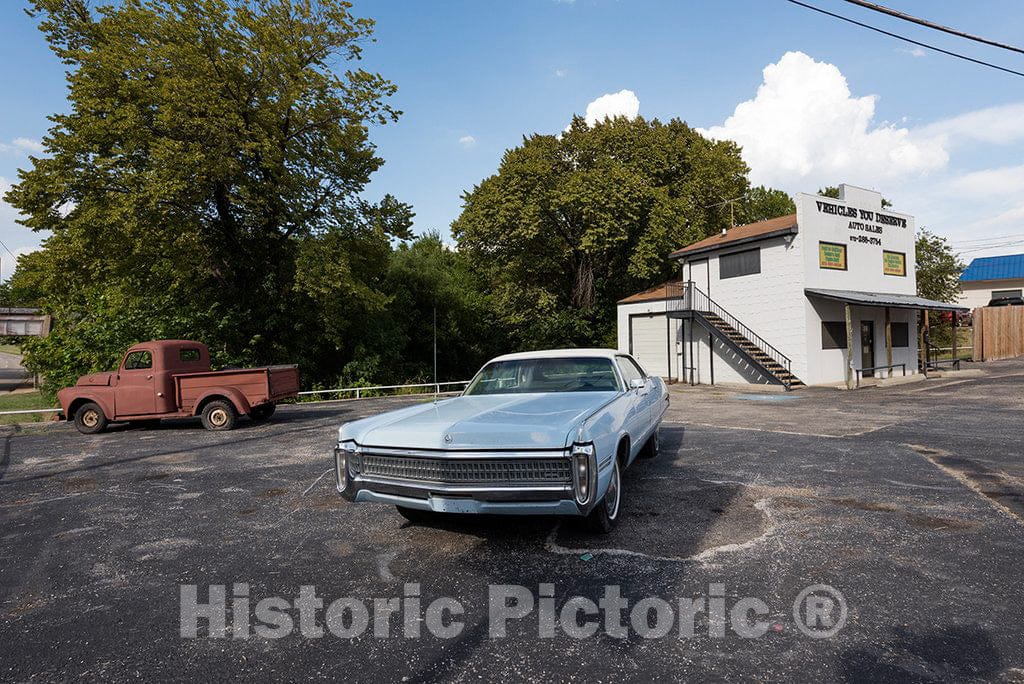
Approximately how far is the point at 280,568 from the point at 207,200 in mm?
21578

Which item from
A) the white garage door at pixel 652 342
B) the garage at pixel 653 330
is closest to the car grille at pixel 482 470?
the garage at pixel 653 330

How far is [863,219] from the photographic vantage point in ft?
72.7

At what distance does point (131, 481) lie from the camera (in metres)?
7.00

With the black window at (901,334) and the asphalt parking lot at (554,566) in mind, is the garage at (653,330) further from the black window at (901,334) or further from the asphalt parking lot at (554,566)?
the asphalt parking lot at (554,566)

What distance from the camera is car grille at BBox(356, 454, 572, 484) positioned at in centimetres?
367

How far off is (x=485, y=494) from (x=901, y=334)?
26.8 m

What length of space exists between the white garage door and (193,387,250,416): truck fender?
17.8 metres

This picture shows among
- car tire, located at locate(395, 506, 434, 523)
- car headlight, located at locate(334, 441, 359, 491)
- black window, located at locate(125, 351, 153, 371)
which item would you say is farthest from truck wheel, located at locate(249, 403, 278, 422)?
car headlight, located at locate(334, 441, 359, 491)

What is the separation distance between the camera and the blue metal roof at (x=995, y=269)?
46.8 metres

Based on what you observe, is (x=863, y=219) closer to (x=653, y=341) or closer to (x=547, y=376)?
(x=653, y=341)

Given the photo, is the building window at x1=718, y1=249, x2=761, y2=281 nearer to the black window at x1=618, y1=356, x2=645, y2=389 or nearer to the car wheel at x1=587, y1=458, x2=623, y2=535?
the black window at x1=618, y1=356, x2=645, y2=389

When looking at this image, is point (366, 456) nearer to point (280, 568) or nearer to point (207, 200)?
point (280, 568)

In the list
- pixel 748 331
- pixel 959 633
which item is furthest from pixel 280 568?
pixel 748 331

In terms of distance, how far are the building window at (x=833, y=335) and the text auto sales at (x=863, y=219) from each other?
3736mm
